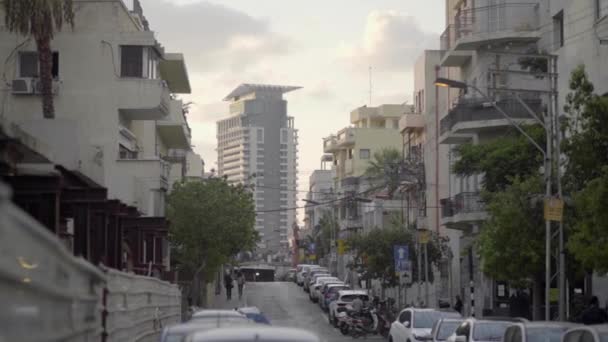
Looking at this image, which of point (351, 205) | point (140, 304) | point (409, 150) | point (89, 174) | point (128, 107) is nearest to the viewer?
point (140, 304)

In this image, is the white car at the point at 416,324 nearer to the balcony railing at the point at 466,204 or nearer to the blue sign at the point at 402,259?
the balcony railing at the point at 466,204

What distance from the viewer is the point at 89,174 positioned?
3978cm

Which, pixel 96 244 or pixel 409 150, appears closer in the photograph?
pixel 96 244

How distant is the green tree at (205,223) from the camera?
67812 mm

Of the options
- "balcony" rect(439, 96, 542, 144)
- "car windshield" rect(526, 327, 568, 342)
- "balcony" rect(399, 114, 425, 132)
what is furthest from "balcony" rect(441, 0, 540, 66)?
"car windshield" rect(526, 327, 568, 342)

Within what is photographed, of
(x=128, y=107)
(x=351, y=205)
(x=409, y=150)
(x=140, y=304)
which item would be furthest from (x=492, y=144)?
(x=351, y=205)

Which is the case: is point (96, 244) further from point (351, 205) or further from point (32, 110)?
point (351, 205)

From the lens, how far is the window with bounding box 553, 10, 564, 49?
4716 centimetres

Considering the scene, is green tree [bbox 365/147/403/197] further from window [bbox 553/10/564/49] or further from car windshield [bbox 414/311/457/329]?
car windshield [bbox 414/311/457/329]

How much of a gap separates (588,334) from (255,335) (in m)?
6.91

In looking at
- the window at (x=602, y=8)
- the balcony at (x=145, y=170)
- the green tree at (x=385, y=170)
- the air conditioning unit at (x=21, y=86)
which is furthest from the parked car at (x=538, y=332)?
the green tree at (x=385, y=170)

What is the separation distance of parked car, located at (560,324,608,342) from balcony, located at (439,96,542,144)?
3531 centimetres

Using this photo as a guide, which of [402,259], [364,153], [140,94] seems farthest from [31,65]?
[364,153]

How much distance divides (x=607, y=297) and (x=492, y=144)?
1112 cm
